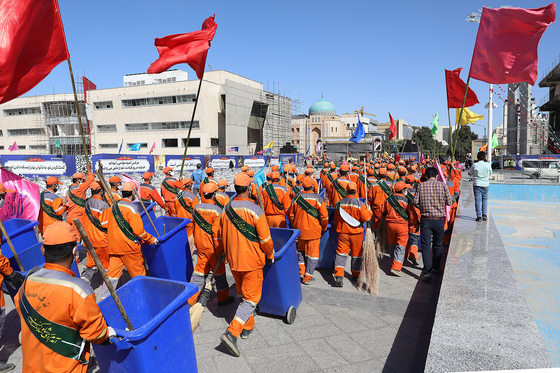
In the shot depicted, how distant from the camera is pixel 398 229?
622cm

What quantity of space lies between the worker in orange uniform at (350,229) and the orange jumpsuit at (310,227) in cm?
27

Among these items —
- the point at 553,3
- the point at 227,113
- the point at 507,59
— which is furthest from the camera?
the point at 227,113

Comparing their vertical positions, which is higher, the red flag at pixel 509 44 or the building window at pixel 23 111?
the building window at pixel 23 111

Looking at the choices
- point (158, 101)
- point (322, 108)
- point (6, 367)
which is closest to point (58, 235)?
point (6, 367)

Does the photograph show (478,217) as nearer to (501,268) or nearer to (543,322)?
(501,268)


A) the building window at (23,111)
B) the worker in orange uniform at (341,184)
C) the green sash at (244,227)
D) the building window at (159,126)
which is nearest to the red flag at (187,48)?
the green sash at (244,227)

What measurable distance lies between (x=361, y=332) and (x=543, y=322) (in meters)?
1.97

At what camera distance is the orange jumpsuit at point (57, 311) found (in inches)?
86.8

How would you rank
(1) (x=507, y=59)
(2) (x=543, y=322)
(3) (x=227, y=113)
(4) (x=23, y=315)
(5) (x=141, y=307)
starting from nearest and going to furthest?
(4) (x=23, y=315), (5) (x=141, y=307), (2) (x=543, y=322), (1) (x=507, y=59), (3) (x=227, y=113)

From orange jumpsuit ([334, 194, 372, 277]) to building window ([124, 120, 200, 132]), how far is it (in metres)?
42.1

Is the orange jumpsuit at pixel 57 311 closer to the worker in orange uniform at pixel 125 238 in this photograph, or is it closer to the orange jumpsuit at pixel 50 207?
the worker in orange uniform at pixel 125 238

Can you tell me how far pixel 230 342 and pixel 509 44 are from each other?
579cm

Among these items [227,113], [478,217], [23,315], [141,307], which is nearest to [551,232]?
[478,217]

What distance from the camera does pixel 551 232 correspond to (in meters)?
8.08
